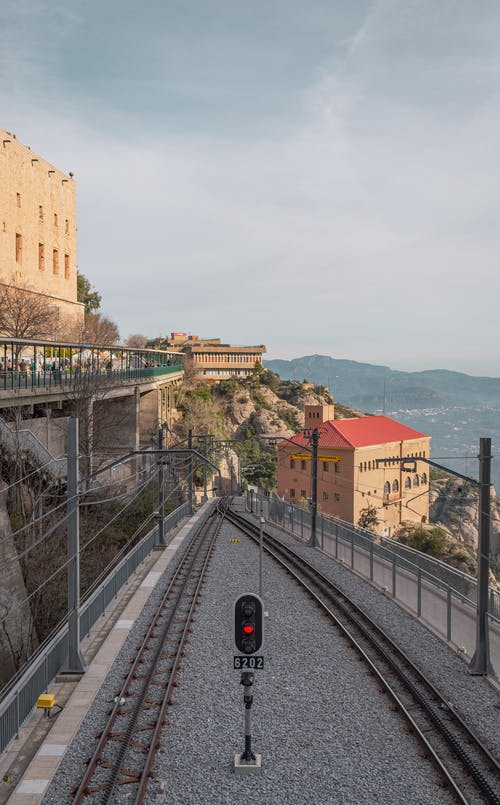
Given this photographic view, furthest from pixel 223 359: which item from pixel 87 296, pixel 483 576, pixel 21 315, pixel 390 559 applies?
pixel 483 576

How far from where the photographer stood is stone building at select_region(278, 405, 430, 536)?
264 feet

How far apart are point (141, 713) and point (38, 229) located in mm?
53707

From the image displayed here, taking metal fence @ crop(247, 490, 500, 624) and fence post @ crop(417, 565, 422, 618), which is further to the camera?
fence post @ crop(417, 565, 422, 618)

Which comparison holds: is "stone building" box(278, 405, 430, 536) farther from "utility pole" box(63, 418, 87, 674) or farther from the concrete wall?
"utility pole" box(63, 418, 87, 674)

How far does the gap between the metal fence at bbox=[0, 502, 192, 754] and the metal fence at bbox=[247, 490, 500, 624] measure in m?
5.39

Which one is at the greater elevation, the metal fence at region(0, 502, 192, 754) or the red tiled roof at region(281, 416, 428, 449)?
the red tiled roof at region(281, 416, 428, 449)

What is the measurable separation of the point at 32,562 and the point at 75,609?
12.7m

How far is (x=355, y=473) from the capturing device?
3172 inches

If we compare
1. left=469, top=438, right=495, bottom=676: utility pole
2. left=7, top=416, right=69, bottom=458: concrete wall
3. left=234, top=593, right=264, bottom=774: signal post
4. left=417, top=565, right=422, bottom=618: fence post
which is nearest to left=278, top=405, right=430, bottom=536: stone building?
left=7, top=416, right=69, bottom=458: concrete wall

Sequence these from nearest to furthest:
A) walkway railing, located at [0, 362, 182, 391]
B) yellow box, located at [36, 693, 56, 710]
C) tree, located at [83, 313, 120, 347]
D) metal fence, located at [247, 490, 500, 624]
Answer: yellow box, located at [36, 693, 56, 710] < metal fence, located at [247, 490, 500, 624] < walkway railing, located at [0, 362, 182, 391] < tree, located at [83, 313, 120, 347]

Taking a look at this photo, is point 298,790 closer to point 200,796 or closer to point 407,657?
point 200,796

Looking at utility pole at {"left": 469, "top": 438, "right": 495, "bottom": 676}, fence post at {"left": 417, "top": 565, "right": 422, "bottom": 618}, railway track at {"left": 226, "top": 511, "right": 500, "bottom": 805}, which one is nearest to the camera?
railway track at {"left": 226, "top": 511, "right": 500, "bottom": 805}

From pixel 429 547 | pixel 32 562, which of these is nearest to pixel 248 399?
pixel 429 547

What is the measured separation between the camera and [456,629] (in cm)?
1959
